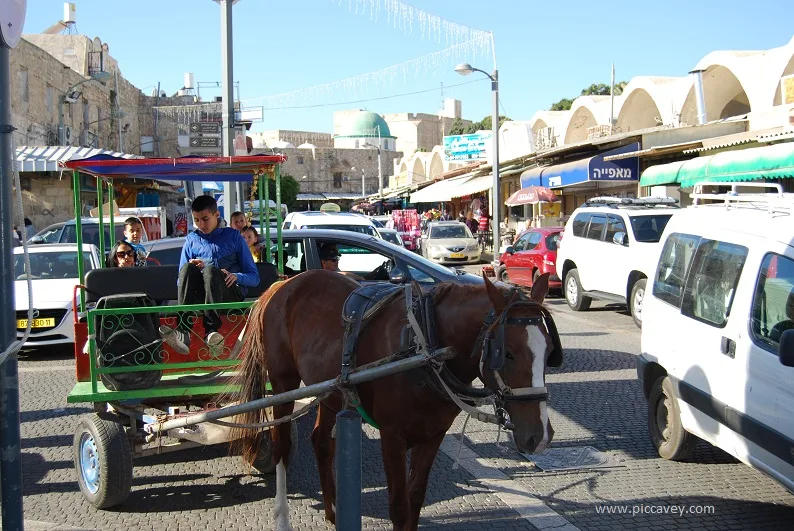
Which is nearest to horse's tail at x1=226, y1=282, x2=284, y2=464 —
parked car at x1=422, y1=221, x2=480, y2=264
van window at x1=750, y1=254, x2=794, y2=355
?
van window at x1=750, y1=254, x2=794, y2=355

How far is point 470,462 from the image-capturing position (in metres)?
6.28

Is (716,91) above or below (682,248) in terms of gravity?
above

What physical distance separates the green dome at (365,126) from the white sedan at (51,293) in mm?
86187

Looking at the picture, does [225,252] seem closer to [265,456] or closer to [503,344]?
[265,456]

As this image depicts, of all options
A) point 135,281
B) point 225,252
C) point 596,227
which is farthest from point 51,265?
point 596,227

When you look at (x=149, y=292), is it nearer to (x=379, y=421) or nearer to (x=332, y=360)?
(x=332, y=360)

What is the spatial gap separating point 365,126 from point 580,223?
85.5 metres

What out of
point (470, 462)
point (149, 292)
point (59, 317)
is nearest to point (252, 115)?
point (59, 317)

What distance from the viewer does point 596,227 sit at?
1497 centimetres

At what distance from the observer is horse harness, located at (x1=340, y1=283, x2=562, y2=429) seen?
11.9ft

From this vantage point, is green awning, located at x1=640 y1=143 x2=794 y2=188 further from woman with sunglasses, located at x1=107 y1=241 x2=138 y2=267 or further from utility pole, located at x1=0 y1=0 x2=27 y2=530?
utility pole, located at x1=0 y1=0 x2=27 y2=530

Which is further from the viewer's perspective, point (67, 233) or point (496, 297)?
point (67, 233)

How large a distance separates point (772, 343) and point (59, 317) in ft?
31.9

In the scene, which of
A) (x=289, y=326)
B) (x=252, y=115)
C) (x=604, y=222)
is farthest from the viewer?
(x=252, y=115)
